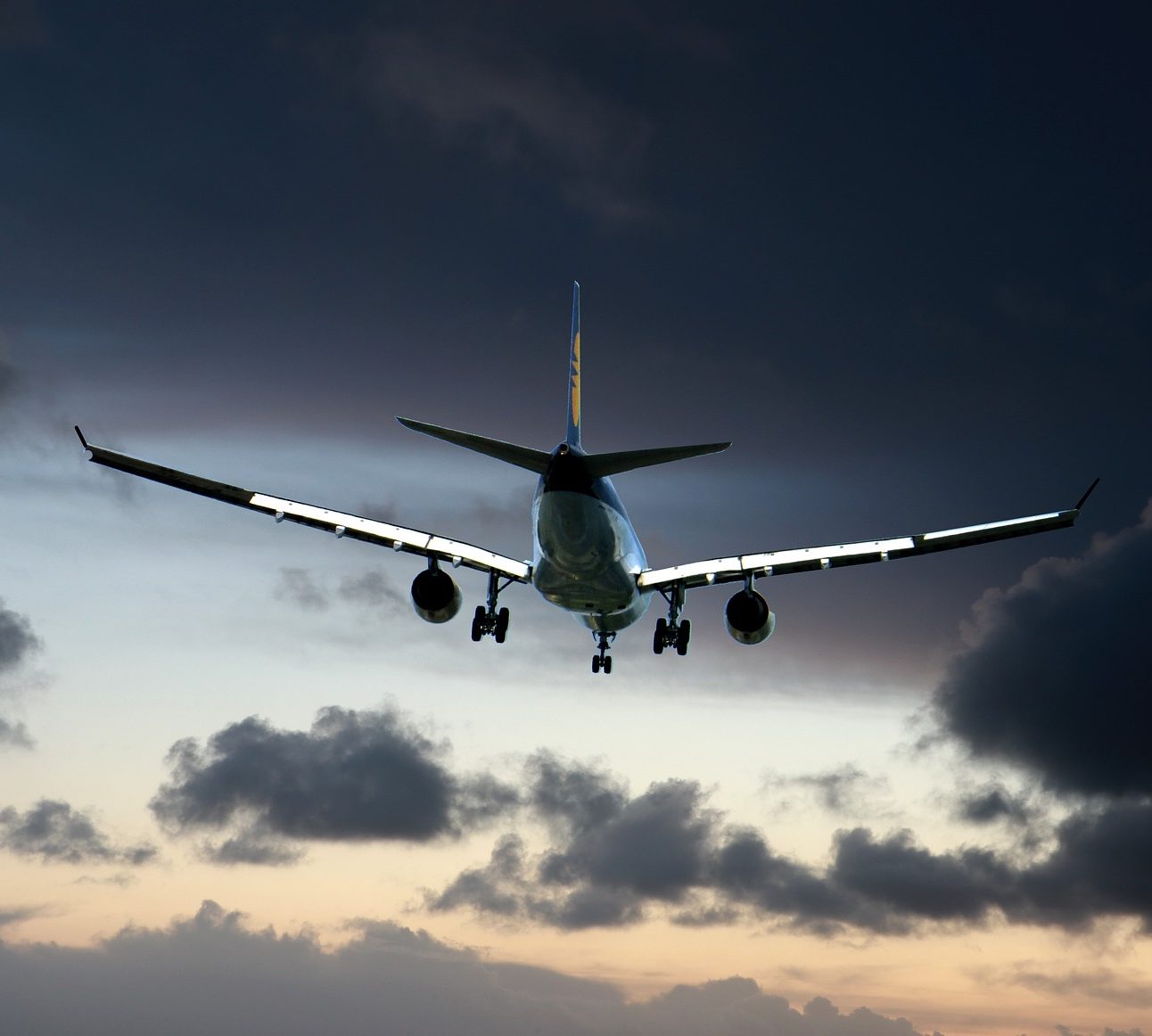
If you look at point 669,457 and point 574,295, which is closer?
point 669,457

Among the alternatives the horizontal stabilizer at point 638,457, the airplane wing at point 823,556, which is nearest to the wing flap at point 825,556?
the airplane wing at point 823,556

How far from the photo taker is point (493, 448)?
4603cm

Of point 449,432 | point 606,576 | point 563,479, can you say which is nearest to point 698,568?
point 606,576

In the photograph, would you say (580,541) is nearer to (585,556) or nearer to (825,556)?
(585,556)

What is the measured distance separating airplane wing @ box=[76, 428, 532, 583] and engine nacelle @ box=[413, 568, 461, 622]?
0.90m

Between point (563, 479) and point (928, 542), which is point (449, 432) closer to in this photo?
point (563, 479)

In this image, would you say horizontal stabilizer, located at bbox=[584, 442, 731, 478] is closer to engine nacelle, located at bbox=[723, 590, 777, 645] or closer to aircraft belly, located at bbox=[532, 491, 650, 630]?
aircraft belly, located at bbox=[532, 491, 650, 630]

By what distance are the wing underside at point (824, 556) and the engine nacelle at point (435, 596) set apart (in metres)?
7.19

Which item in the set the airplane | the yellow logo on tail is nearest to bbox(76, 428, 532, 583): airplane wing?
the airplane

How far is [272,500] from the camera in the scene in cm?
5200

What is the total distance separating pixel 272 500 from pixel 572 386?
47.8 feet

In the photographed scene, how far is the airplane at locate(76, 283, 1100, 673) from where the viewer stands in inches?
1842

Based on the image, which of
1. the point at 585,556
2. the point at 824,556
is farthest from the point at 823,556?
the point at 585,556

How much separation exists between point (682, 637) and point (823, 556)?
22.5 feet
